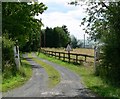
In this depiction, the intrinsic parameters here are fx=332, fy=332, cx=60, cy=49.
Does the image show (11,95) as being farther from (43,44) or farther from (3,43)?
(43,44)

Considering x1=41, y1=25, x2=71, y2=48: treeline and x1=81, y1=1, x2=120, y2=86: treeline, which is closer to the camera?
x1=81, y1=1, x2=120, y2=86: treeline

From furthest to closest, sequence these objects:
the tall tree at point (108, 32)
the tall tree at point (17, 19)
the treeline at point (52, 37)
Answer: the treeline at point (52, 37) < the tall tree at point (17, 19) < the tall tree at point (108, 32)

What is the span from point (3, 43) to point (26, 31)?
44.5 ft

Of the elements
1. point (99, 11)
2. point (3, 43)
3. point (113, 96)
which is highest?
point (99, 11)

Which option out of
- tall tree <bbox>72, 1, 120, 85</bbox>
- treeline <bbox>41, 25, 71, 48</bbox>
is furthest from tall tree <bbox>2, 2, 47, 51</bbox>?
treeline <bbox>41, 25, 71, 48</bbox>

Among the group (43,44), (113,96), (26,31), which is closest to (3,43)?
(113,96)

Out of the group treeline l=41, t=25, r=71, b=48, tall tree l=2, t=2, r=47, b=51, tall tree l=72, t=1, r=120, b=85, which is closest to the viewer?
tall tree l=72, t=1, r=120, b=85

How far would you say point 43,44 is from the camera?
124m

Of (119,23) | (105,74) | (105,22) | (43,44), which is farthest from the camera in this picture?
(43,44)

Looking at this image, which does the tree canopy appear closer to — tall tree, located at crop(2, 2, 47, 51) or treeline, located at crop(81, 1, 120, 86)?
tall tree, located at crop(2, 2, 47, 51)

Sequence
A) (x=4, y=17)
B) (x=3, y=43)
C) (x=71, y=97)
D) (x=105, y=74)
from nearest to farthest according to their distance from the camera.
A: (x=71, y=97) < (x=105, y=74) < (x=3, y=43) < (x=4, y=17)

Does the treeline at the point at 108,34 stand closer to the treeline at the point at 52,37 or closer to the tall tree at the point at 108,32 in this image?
the tall tree at the point at 108,32

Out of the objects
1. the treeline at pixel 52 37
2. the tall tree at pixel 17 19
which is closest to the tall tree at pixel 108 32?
the tall tree at pixel 17 19

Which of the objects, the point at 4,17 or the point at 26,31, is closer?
the point at 4,17
